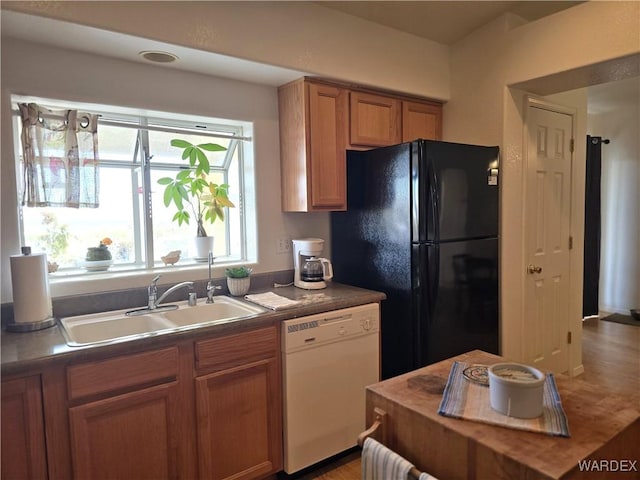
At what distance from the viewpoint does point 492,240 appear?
275 cm

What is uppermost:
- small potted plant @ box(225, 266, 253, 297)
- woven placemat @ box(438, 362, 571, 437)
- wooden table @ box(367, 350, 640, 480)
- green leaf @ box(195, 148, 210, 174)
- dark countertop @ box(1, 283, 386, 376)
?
green leaf @ box(195, 148, 210, 174)

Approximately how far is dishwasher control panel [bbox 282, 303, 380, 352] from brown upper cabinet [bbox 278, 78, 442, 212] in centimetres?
67

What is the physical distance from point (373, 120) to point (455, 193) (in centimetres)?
73

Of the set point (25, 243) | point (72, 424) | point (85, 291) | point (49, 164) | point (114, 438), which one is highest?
point (49, 164)

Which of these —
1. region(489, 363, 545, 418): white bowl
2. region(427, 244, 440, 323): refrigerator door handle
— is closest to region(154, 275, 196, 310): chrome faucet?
region(427, 244, 440, 323): refrigerator door handle

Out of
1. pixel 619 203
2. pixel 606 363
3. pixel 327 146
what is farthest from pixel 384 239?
pixel 619 203

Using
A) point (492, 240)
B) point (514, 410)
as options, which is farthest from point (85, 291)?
point (492, 240)

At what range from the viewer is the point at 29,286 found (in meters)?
1.83

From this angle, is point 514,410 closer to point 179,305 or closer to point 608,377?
point 179,305

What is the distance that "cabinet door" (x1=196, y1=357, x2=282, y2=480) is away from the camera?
190 centimetres

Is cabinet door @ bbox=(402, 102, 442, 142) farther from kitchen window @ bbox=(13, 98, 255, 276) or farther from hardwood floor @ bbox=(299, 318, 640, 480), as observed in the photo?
hardwood floor @ bbox=(299, 318, 640, 480)

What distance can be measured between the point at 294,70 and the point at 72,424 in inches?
77.2

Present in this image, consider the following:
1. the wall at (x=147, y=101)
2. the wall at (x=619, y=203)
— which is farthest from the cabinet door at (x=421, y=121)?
the wall at (x=619, y=203)

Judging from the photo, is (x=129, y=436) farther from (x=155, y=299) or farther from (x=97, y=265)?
(x=97, y=265)
